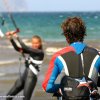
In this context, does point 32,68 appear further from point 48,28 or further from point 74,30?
point 48,28

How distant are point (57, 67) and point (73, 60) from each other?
15 centimetres

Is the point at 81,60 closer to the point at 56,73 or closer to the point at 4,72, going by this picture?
the point at 56,73

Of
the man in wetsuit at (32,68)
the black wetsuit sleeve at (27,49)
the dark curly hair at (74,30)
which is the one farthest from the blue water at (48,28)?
the dark curly hair at (74,30)

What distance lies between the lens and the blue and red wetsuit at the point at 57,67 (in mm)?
4289

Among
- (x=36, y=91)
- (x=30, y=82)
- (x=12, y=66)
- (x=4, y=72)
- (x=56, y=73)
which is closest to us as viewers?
(x=56, y=73)

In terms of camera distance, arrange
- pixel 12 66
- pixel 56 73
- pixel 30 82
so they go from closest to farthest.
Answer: pixel 56 73 < pixel 30 82 < pixel 12 66

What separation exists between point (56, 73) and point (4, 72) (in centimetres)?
1427

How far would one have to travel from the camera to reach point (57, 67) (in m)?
4.29

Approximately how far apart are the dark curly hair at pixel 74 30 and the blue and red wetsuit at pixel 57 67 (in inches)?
2.2

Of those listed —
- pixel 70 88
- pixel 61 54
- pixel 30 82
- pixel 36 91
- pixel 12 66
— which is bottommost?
pixel 12 66

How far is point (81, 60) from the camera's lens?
14.2 ft

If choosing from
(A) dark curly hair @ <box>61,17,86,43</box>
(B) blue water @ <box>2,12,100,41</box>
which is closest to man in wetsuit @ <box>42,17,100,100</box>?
(A) dark curly hair @ <box>61,17,86,43</box>

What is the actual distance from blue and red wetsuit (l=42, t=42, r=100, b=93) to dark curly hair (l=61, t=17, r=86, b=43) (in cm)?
5

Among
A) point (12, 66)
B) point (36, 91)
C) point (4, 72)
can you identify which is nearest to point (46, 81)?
point (36, 91)
